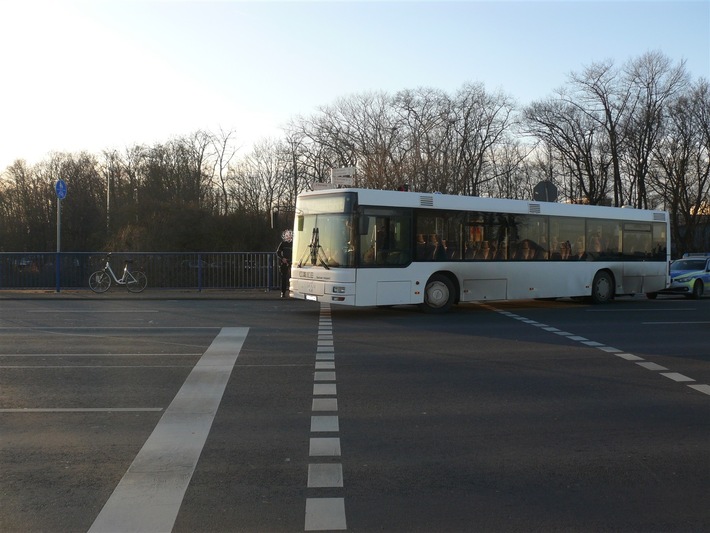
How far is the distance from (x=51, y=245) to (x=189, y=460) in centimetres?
5333

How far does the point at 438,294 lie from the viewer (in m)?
18.8

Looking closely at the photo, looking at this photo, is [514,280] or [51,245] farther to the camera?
[51,245]

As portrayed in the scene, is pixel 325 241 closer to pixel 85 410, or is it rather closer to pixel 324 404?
pixel 324 404

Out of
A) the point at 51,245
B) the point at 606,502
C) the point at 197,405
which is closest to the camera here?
the point at 606,502

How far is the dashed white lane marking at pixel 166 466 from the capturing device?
4.65 metres

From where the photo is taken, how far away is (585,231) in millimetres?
22062

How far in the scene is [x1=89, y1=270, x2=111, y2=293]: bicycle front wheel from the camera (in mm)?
25672

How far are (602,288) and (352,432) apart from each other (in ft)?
58.1

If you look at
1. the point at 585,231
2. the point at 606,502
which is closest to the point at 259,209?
the point at 585,231

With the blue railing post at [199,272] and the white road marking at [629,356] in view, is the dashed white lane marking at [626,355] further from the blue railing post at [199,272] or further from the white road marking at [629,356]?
the blue railing post at [199,272]

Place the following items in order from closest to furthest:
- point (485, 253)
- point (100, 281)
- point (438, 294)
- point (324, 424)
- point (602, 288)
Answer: point (324, 424) → point (438, 294) → point (485, 253) → point (602, 288) → point (100, 281)

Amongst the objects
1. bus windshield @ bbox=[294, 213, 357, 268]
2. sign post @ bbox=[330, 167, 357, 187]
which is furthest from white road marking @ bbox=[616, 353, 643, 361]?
sign post @ bbox=[330, 167, 357, 187]

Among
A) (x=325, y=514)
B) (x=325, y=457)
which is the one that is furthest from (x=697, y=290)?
(x=325, y=514)

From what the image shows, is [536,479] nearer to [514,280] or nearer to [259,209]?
[514,280]
